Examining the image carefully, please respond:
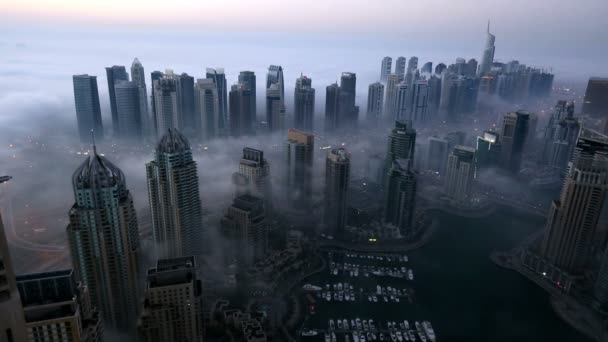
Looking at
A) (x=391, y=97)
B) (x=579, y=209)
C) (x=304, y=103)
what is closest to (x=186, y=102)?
(x=304, y=103)

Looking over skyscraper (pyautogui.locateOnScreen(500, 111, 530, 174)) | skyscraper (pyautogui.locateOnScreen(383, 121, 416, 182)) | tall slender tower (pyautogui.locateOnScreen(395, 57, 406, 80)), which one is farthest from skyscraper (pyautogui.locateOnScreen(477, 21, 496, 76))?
skyscraper (pyautogui.locateOnScreen(383, 121, 416, 182))

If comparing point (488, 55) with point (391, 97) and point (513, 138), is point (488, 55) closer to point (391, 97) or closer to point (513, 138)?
point (391, 97)

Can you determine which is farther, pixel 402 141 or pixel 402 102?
pixel 402 102

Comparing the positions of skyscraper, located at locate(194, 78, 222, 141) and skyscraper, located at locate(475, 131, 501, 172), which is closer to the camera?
skyscraper, located at locate(475, 131, 501, 172)

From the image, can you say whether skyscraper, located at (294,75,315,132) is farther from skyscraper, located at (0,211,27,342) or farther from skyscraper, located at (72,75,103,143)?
skyscraper, located at (0,211,27,342)

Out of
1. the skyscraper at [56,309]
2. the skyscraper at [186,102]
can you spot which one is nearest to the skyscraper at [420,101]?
the skyscraper at [186,102]

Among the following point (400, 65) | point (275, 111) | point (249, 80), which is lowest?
point (275, 111)
